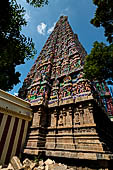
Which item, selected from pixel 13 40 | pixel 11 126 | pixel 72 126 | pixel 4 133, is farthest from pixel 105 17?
pixel 4 133

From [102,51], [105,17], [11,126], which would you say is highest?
[105,17]

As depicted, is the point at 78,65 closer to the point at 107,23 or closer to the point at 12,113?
the point at 107,23

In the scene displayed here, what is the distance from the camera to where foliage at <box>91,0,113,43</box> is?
6680mm

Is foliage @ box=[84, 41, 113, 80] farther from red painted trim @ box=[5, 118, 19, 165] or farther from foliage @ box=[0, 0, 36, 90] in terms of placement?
red painted trim @ box=[5, 118, 19, 165]

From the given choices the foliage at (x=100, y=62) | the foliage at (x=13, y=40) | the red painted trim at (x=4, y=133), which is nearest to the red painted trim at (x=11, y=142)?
the red painted trim at (x=4, y=133)

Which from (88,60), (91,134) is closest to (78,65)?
(88,60)

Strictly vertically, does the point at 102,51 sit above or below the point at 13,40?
above

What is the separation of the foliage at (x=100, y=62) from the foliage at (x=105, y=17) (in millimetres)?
775

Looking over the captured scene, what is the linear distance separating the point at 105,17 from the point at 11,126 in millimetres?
9637

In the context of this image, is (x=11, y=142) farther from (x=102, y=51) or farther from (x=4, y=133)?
(x=102, y=51)

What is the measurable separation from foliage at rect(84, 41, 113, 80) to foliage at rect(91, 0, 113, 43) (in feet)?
2.54

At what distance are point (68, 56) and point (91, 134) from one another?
9211mm

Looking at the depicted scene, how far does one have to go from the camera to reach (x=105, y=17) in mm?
6898

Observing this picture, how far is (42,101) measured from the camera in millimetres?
7535
